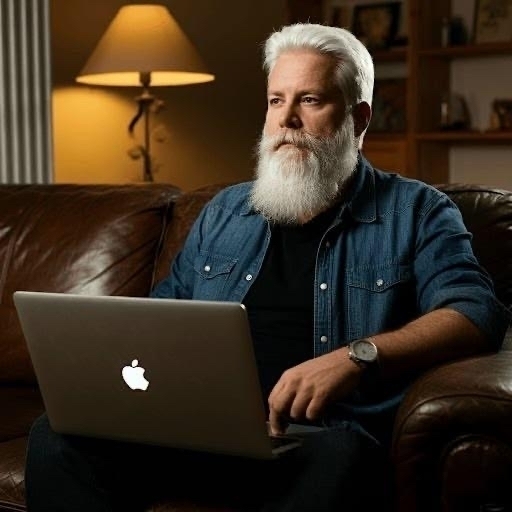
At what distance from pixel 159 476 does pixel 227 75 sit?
351cm

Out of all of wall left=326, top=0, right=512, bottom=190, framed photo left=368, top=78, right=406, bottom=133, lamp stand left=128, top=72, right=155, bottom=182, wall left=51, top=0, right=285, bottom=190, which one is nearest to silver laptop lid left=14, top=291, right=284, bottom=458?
lamp stand left=128, top=72, right=155, bottom=182

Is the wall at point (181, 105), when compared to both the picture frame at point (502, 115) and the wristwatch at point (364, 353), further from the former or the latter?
the wristwatch at point (364, 353)

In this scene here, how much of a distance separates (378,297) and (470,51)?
3.24 m

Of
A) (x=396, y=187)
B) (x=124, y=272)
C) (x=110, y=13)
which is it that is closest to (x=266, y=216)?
(x=396, y=187)

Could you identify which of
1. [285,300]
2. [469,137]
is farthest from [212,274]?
[469,137]

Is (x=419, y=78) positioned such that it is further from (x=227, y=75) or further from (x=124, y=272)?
(x=124, y=272)

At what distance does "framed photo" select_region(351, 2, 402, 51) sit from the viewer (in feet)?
17.5

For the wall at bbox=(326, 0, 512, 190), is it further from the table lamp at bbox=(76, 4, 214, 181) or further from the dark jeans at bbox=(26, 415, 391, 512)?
the dark jeans at bbox=(26, 415, 391, 512)

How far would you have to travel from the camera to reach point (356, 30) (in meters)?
5.44

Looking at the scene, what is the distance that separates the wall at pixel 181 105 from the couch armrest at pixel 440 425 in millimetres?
2924

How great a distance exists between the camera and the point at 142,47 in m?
3.80

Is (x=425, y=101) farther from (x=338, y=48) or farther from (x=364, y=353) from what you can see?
(x=364, y=353)

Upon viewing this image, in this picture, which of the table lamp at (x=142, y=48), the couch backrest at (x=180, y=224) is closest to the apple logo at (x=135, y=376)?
the couch backrest at (x=180, y=224)

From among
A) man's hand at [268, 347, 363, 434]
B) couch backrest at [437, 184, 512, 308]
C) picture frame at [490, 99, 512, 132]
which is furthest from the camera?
picture frame at [490, 99, 512, 132]
